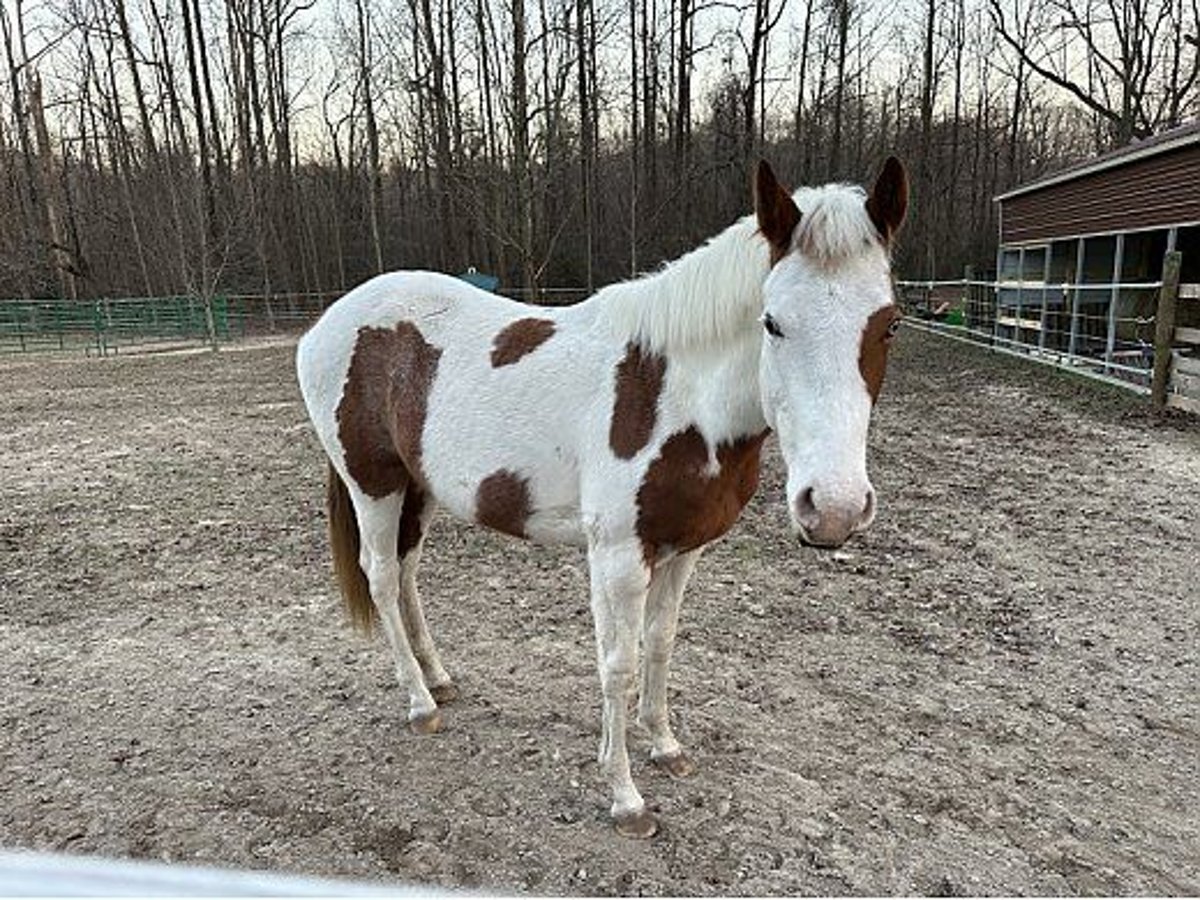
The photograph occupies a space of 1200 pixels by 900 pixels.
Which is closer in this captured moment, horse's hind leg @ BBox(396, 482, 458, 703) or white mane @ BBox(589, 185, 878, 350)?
white mane @ BBox(589, 185, 878, 350)

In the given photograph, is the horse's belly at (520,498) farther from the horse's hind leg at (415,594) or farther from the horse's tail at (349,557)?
the horse's tail at (349,557)

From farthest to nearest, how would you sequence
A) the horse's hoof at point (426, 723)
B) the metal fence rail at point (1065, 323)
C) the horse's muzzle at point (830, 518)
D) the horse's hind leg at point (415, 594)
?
the metal fence rail at point (1065, 323), the horse's hind leg at point (415, 594), the horse's hoof at point (426, 723), the horse's muzzle at point (830, 518)

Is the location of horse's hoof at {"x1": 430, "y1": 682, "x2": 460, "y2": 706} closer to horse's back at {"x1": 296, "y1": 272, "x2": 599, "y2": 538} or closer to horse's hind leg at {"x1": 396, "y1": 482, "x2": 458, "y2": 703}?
horse's hind leg at {"x1": 396, "y1": 482, "x2": 458, "y2": 703}

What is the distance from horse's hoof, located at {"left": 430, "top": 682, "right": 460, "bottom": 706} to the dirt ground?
64 millimetres

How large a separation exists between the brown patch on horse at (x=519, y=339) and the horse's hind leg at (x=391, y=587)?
0.70 meters

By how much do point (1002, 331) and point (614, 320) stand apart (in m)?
14.7

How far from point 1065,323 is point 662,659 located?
14.6 m

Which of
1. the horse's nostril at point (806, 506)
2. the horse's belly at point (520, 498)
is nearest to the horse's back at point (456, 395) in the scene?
A: the horse's belly at point (520, 498)

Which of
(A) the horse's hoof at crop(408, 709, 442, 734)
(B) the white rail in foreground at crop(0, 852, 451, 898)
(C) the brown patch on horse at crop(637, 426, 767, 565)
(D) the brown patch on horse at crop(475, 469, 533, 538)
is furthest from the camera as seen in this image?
(A) the horse's hoof at crop(408, 709, 442, 734)

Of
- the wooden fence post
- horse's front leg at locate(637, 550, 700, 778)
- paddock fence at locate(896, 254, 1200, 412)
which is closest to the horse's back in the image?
horse's front leg at locate(637, 550, 700, 778)

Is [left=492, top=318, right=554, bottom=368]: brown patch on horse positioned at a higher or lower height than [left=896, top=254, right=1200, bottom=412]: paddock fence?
higher

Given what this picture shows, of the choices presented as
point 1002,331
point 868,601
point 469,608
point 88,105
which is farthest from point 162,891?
point 88,105

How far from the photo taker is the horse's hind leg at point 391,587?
109 inches

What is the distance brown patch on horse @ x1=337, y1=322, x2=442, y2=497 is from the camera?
254 cm
